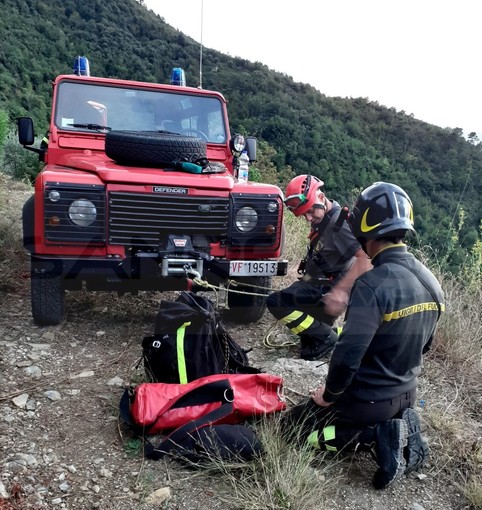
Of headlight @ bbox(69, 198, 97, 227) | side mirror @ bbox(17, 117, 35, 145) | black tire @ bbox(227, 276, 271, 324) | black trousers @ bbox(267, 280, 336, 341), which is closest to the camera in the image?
headlight @ bbox(69, 198, 97, 227)

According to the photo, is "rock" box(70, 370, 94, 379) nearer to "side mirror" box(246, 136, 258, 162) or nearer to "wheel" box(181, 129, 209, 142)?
"wheel" box(181, 129, 209, 142)

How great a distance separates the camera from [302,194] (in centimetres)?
368

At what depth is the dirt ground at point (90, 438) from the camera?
7.46ft

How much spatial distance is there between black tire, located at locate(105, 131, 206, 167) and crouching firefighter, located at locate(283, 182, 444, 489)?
5.88 feet

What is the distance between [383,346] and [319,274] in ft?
5.21

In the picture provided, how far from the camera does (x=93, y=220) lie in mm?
3500

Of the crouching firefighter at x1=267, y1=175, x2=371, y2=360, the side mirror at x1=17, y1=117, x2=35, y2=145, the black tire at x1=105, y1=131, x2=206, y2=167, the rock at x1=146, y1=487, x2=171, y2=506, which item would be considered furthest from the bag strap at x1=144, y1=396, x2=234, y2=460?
the side mirror at x1=17, y1=117, x2=35, y2=145

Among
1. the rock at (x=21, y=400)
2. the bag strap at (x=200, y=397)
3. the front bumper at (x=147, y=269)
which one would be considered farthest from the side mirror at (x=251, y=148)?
the rock at (x=21, y=400)

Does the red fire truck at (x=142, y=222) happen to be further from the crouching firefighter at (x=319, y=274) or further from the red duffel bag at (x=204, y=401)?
the red duffel bag at (x=204, y=401)

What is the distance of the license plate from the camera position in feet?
12.3

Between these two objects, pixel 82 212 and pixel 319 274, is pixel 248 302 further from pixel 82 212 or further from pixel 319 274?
pixel 82 212

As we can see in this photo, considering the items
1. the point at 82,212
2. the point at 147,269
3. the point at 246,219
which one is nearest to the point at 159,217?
the point at 147,269

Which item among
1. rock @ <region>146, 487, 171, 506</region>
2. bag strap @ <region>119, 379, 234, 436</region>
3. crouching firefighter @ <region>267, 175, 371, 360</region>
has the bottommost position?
rock @ <region>146, 487, 171, 506</region>

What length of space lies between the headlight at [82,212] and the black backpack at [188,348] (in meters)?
0.83
